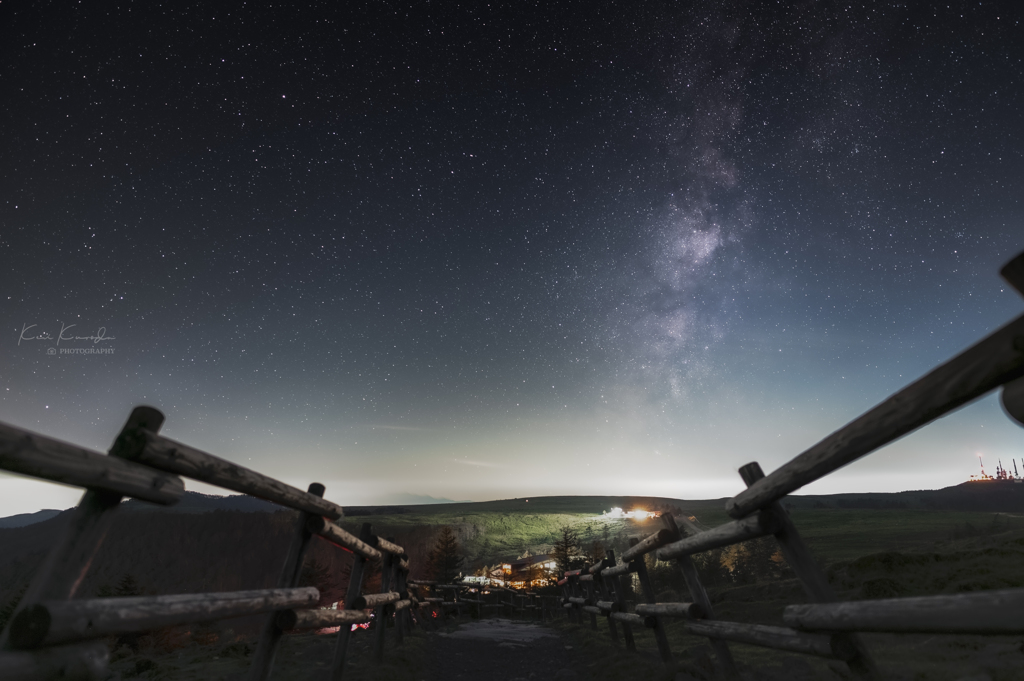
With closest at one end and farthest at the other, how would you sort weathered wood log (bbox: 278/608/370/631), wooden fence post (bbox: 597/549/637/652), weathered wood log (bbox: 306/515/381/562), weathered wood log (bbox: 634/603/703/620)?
weathered wood log (bbox: 278/608/370/631), weathered wood log (bbox: 306/515/381/562), weathered wood log (bbox: 634/603/703/620), wooden fence post (bbox: 597/549/637/652)

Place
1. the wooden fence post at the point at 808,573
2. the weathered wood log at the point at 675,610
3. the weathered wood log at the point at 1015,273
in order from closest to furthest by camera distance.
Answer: the weathered wood log at the point at 1015,273 → the wooden fence post at the point at 808,573 → the weathered wood log at the point at 675,610

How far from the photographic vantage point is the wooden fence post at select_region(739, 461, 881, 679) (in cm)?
306

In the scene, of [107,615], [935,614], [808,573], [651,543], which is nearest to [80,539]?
[107,615]

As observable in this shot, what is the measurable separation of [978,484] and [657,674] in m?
196

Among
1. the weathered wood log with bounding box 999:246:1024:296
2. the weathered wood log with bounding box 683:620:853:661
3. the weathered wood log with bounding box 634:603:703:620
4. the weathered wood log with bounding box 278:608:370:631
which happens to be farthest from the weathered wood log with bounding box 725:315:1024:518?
the weathered wood log with bounding box 278:608:370:631

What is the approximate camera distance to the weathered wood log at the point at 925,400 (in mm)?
1725

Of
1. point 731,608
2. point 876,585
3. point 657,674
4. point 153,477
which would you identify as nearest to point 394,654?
point 657,674

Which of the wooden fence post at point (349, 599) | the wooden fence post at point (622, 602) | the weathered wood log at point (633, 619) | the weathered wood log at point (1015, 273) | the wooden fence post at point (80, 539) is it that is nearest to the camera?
the weathered wood log at point (1015, 273)

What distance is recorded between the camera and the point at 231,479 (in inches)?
131

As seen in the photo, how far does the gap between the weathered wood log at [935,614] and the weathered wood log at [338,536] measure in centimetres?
446

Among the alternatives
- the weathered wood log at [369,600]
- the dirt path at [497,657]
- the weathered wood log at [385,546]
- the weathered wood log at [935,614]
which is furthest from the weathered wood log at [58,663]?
the dirt path at [497,657]

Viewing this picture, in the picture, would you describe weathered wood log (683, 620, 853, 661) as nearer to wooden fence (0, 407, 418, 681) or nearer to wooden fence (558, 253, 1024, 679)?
wooden fence (558, 253, 1024, 679)

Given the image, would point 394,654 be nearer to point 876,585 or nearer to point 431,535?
point 876,585

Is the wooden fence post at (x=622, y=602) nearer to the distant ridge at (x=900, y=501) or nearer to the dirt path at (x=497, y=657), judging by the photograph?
the dirt path at (x=497, y=657)
